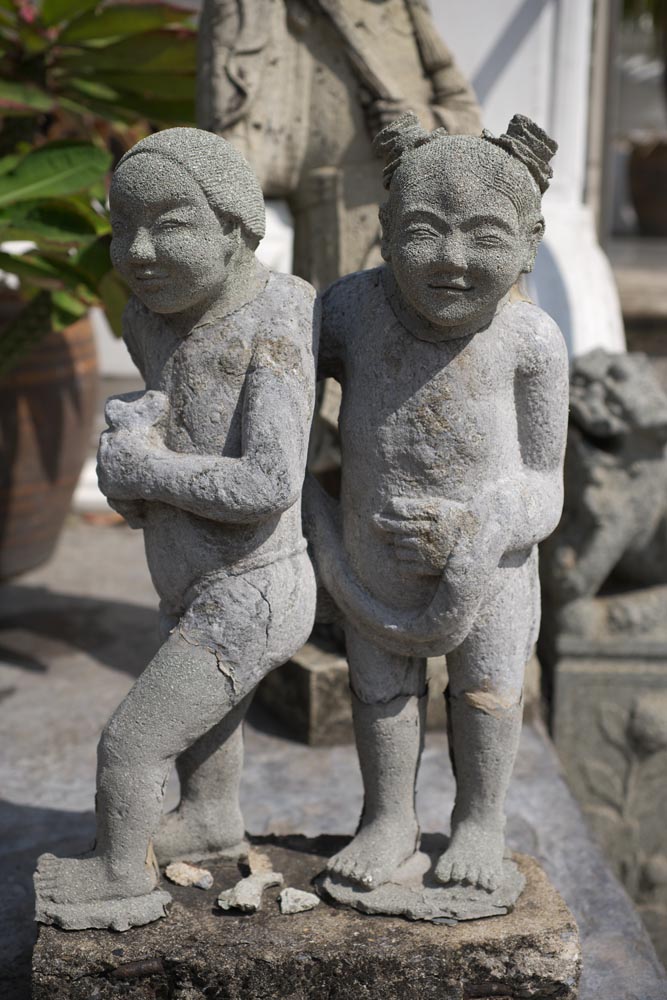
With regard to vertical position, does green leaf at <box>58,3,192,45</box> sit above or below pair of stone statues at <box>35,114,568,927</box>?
above

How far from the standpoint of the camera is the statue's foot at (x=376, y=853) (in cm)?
209

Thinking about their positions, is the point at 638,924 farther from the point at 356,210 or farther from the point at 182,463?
the point at 356,210

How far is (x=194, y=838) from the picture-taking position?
2.20m

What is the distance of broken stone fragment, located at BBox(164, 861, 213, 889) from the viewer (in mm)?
2133

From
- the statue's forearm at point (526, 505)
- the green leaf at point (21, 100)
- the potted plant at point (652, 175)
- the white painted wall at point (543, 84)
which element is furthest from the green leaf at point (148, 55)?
the potted plant at point (652, 175)

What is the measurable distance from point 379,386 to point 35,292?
2.36 meters

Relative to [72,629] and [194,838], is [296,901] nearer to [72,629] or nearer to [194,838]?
[194,838]

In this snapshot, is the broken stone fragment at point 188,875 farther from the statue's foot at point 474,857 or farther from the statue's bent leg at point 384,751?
the statue's foot at point 474,857

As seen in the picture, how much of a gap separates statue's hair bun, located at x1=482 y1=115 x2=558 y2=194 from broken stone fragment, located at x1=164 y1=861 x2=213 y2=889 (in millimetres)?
1385

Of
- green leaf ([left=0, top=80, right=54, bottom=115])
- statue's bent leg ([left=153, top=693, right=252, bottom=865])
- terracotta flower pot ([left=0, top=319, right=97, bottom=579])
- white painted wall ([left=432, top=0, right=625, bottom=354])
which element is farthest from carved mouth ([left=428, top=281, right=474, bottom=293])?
terracotta flower pot ([left=0, top=319, right=97, bottom=579])

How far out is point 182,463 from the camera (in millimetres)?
1879

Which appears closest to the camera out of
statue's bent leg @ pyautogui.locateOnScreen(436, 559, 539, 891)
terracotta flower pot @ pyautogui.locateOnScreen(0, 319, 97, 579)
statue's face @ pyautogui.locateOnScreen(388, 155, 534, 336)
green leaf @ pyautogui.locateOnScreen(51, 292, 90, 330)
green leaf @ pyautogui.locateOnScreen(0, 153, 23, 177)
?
statue's face @ pyautogui.locateOnScreen(388, 155, 534, 336)

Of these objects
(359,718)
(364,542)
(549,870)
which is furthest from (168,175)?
(549,870)

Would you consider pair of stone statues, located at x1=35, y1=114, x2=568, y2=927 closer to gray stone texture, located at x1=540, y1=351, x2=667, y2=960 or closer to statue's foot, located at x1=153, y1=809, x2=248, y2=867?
statue's foot, located at x1=153, y1=809, x2=248, y2=867
